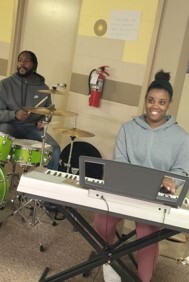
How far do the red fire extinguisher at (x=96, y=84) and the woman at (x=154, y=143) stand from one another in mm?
1469

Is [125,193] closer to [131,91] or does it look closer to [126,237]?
[126,237]

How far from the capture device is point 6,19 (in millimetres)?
3816

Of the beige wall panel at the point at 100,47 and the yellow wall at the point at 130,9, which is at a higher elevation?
the yellow wall at the point at 130,9

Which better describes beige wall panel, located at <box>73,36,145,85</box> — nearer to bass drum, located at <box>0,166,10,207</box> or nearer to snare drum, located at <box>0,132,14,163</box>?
snare drum, located at <box>0,132,14,163</box>

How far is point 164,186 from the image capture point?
4.80 feet

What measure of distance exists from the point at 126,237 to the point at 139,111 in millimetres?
1596

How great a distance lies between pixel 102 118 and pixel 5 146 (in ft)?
4.52

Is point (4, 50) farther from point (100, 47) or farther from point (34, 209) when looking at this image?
point (34, 209)

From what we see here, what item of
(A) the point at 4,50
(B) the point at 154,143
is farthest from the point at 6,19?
(B) the point at 154,143

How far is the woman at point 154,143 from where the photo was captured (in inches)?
68.8

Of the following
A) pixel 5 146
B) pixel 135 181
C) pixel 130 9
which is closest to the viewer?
pixel 135 181

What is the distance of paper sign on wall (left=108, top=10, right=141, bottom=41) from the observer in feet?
10.3

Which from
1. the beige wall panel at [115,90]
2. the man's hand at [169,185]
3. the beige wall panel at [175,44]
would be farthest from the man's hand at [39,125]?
the man's hand at [169,185]

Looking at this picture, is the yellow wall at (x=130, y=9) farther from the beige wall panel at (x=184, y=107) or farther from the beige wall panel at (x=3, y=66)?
the beige wall panel at (x=3, y=66)
